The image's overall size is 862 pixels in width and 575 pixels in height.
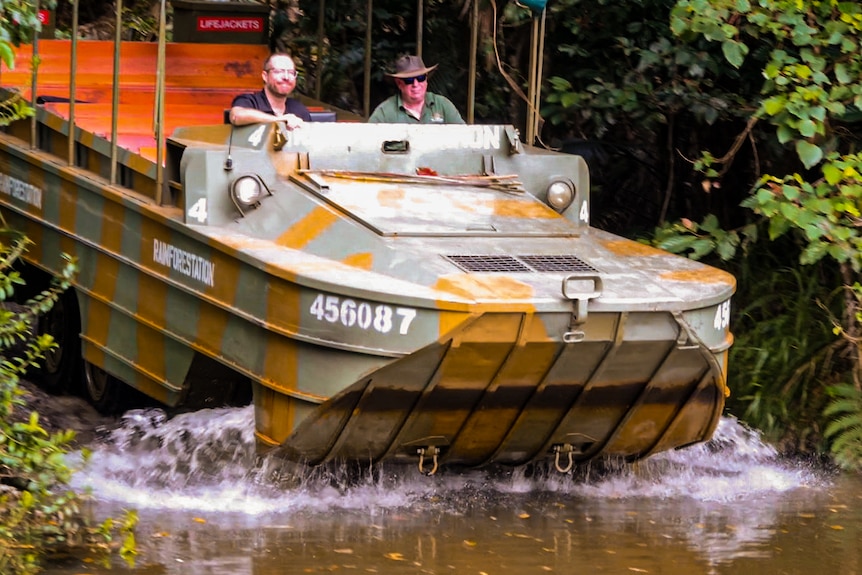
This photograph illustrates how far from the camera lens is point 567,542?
6.69 metres

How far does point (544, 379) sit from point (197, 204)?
1.72 metres

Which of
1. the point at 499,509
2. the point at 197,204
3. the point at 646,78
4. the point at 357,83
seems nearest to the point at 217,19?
the point at 357,83

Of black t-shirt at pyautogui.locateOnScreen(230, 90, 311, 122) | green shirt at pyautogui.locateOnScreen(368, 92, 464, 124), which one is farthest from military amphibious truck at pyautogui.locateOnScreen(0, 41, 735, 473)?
green shirt at pyautogui.locateOnScreen(368, 92, 464, 124)

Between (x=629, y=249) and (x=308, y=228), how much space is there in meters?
1.42

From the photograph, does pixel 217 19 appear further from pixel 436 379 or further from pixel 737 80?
pixel 436 379

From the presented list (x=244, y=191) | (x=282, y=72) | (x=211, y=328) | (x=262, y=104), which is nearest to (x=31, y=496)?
(x=211, y=328)

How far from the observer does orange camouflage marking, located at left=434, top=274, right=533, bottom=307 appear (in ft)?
20.3

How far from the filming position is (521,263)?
22.0 feet

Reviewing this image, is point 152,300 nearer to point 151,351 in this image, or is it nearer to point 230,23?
point 151,351

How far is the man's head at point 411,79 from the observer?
845 cm

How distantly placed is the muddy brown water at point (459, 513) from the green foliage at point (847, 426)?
10 centimetres

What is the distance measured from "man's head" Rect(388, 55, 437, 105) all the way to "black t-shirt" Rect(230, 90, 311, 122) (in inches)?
20.0

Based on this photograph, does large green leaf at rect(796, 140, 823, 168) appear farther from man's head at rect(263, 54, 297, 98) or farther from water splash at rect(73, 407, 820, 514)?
man's head at rect(263, 54, 297, 98)

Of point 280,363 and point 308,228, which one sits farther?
point 308,228
